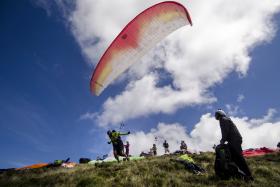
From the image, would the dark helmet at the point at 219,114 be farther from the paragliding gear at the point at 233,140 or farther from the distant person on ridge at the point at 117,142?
the distant person on ridge at the point at 117,142

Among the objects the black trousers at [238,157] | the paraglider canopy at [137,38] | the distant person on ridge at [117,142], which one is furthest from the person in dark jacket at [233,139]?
the distant person on ridge at [117,142]

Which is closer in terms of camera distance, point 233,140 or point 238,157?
point 238,157

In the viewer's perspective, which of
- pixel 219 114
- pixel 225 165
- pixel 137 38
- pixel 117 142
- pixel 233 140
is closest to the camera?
pixel 225 165

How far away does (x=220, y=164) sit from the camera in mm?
7934

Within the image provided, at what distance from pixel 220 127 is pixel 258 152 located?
1271cm

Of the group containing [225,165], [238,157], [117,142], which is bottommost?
[225,165]

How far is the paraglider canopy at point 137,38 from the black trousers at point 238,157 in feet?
14.8

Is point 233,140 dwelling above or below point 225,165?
above

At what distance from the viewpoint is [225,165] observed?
25.6 ft

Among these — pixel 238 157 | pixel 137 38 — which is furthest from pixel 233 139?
pixel 137 38

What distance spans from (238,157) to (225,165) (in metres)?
0.41

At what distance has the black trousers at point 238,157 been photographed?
7.77 metres

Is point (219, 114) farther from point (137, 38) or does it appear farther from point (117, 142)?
point (117, 142)

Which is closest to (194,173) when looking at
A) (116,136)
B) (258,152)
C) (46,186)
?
(46,186)
